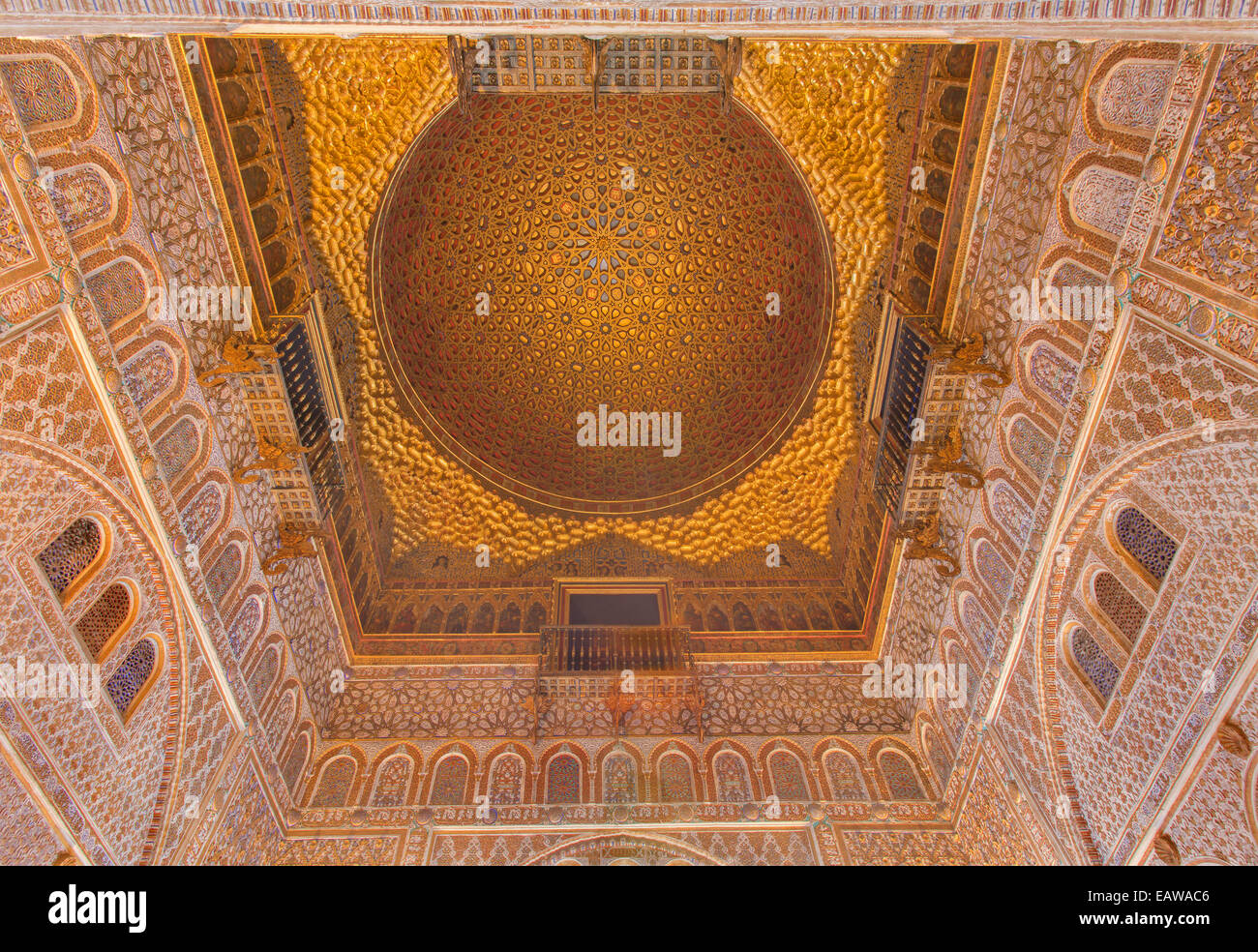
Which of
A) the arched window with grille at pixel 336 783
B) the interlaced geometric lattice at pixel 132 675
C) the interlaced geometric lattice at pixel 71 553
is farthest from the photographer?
the arched window with grille at pixel 336 783

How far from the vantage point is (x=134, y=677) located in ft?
18.0

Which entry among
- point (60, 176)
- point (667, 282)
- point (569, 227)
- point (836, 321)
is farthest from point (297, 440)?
point (836, 321)

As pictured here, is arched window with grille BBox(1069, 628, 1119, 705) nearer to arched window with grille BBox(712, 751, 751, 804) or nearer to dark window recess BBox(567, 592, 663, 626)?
arched window with grille BBox(712, 751, 751, 804)

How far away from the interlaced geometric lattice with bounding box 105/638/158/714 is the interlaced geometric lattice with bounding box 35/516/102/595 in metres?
0.83

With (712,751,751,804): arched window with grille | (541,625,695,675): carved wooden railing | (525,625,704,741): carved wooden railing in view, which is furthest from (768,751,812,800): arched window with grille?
(541,625,695,675): carved wooden railing

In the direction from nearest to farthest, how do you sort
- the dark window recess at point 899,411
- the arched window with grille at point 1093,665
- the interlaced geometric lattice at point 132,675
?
the interlaced geometric lattice at point 132,675, the arched window with grille at point 1093,665, the dark window recess at point 899,411

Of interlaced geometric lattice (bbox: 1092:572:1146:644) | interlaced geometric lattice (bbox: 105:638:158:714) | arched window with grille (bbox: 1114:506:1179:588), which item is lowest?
interlaced geometric lattice (bbox: 105:638:158:714)

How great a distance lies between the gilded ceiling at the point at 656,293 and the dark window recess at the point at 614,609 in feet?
2.69

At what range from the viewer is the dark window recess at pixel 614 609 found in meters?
9.59

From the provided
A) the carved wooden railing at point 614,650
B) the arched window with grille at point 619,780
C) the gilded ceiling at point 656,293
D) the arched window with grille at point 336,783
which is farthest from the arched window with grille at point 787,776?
the arched window with grille at point 336,783

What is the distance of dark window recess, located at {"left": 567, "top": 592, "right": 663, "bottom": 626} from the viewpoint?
9.59 metres

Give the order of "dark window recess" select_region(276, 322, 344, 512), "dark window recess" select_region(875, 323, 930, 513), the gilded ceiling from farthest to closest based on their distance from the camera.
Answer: the gilded ceiling, "dark window recess" select_region(875, 323, 930, 513), "dark window recess" select_region(276, 322, 344, 512)

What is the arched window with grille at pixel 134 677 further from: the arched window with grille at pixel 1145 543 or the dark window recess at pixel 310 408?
the arched window with grille at pixel 1145 543

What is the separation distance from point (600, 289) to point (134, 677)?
7.29m
